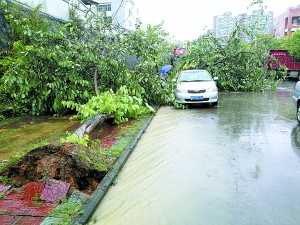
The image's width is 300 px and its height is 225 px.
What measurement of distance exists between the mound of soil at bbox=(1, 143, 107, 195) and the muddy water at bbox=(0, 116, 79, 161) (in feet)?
3.85

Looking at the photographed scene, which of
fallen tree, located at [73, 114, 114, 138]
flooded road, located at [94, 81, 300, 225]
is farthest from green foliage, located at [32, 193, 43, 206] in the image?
fallen tree, located at [73, 114, 114, 138]

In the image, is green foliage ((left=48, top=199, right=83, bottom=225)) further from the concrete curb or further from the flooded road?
the flooded road

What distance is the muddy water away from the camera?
5875 mm

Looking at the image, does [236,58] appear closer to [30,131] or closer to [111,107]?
[111,107]

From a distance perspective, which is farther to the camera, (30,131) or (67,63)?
(67,63)

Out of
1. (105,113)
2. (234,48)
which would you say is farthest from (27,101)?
(234,48)

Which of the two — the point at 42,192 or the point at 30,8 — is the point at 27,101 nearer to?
the point at 30,8

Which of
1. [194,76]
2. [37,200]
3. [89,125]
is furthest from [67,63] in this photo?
[194,76]

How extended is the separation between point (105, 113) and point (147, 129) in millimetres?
1252

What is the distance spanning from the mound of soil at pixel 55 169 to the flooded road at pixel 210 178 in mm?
461

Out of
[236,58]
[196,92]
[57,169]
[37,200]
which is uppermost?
[236,58]

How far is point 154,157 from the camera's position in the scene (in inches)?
205

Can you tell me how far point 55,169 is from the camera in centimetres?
405

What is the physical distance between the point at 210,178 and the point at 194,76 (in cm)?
833
